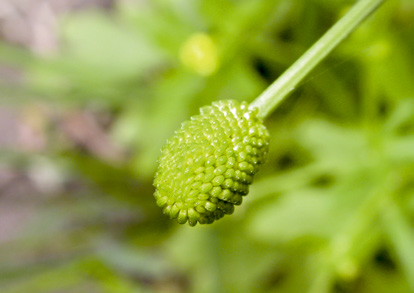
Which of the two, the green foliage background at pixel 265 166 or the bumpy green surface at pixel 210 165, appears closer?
the bumpy green surface at pixel 210 165

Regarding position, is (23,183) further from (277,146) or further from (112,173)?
(277,146)

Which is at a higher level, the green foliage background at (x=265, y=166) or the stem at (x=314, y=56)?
the green foliage background at (x=265, y=166)

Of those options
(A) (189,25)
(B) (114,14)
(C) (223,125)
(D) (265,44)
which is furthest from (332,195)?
(B) (114,14)

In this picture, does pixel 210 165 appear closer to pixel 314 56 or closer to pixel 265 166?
pixel 314 56

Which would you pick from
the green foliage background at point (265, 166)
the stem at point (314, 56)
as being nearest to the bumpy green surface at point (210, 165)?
the stem at point (314, 56)

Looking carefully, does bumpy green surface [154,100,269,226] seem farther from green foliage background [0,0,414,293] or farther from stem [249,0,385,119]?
green foliage background [0,0,414,293]

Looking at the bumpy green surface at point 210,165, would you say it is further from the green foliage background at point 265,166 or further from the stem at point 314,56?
the green foliage background at point 265,166

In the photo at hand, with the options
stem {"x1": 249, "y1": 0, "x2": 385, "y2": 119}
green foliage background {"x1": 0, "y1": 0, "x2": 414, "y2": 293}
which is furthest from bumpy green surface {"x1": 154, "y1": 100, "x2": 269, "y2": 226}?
green foliage background {"x1": 0, "y1": 0, "x2": 414, "y2": 293}
